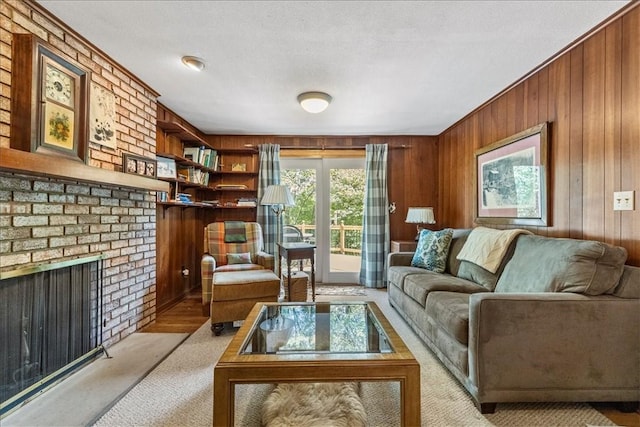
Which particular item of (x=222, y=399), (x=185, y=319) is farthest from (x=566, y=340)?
(x=185, y=319)

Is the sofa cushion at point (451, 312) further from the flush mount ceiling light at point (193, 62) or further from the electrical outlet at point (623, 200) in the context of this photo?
the flush mount ceiling light at point (193, 62)

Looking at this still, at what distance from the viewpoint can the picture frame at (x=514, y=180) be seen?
2.42 meters

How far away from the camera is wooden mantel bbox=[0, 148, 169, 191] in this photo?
1.42m

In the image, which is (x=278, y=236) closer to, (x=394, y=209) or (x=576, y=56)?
(x=394, y=209)

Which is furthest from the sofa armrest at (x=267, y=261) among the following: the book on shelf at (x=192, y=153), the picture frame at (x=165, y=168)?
the book on shelf at (x=192, y=153)

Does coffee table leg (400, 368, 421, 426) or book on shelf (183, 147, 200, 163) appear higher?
book on shelf (183, 147, 200, 163)

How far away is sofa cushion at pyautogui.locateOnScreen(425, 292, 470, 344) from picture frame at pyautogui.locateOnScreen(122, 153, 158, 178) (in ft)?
8.62

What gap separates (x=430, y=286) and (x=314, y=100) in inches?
77.8

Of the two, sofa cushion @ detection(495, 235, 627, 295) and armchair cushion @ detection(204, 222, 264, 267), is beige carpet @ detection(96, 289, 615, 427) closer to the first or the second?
sofa cushion @ detection(495, 235, 627, 295)

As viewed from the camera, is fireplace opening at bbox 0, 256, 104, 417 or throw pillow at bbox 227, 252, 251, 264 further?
throw pillow at bbox 227, 252, 251, 264

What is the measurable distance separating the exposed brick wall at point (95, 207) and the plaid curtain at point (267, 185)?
154 cm

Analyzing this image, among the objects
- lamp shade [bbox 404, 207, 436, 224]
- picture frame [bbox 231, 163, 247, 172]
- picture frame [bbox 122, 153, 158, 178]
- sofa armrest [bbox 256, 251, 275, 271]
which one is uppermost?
picture frame [bbox 231, 163, 247, 172]

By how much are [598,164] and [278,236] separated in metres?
3.32

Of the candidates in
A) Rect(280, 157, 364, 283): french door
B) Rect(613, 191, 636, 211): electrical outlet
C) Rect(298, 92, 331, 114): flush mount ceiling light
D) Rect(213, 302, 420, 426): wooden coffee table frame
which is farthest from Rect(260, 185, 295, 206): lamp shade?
Rect(613, 191, 636, 211): electrical outlet
